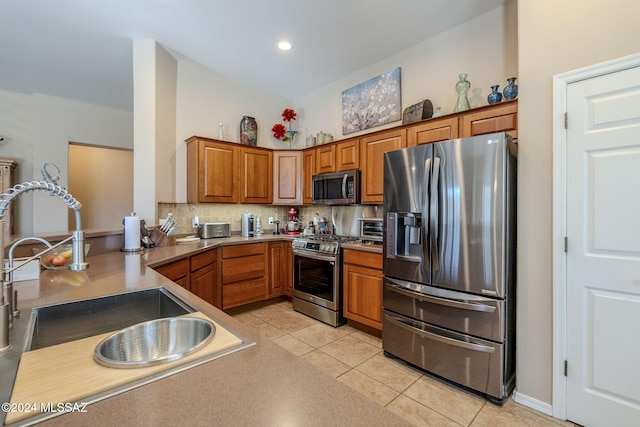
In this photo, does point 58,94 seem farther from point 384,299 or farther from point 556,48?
point 556,48

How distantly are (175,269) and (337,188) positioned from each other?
1.93 meters

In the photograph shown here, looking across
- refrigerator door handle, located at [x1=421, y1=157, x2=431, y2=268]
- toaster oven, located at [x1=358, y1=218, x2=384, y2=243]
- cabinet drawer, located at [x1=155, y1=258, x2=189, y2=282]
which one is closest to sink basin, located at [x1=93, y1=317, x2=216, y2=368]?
cabinet drawer, located at [x1=155, y1=258, x2=189, y2=282]

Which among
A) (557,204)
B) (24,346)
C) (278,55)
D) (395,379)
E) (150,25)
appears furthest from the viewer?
(278,55)

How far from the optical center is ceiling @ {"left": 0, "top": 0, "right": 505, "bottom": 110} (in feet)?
8.27

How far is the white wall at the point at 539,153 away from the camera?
169 centimetres

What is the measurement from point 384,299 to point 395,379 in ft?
1.94

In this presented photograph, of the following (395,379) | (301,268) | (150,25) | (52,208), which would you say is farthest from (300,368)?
(52,208)

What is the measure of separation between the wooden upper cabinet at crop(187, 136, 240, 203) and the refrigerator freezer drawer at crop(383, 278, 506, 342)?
2309mm

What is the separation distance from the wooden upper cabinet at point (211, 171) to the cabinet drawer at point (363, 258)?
5.48 feet

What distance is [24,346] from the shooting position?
796 millimetres

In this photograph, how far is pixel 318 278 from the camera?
10.6ft

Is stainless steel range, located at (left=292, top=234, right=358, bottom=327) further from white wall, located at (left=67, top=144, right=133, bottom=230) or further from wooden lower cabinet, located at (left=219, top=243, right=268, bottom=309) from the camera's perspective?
white wall, located at (left=67, top=144, right=133, bottom=230)

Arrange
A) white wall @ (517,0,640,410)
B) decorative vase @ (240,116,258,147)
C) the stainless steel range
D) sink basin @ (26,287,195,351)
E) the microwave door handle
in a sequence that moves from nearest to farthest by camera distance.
Result: 1. sink basin @ (26,287,195,351)
2. white wall @ (517,0,640,410)
3. the stainless steel range
4. the microwave door handle
5. decorative vase @ (240,116,258,147)

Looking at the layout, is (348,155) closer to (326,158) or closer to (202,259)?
(326,158)
